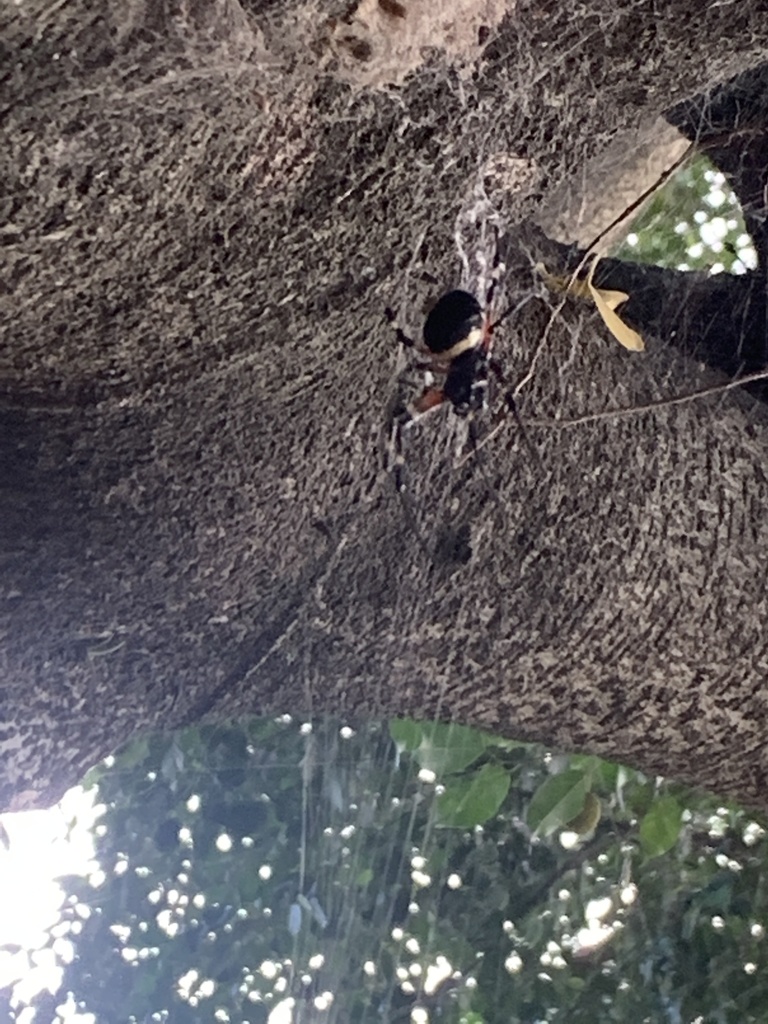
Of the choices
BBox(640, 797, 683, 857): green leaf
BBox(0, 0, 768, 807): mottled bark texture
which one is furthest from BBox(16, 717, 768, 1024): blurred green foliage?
BBox(0, 0, 768, 807): mottled bark texture

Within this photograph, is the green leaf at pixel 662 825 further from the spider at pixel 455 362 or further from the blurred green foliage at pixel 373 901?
the spider at pixel 455 362

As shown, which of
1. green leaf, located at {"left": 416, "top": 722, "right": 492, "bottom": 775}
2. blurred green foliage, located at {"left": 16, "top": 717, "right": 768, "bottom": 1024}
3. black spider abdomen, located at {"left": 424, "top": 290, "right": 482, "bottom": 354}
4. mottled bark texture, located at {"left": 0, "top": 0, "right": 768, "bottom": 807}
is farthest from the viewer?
blurred green foliage, located at {"left": 16, "top": 717, "right": 768, "bottom": 1024}

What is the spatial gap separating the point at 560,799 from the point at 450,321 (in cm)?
66

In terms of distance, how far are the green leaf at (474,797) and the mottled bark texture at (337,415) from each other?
1.01ft

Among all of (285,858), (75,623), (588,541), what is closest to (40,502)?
(75,623)

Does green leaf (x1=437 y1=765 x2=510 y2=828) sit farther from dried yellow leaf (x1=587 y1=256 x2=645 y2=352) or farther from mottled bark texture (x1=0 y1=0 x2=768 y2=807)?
dried yellow leaf (x1=587 y1=256 x2=645 y2=352)

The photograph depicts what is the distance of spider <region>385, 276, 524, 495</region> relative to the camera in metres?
0.60

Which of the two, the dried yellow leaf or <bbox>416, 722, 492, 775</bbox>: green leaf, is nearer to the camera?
Answer: the dried yellow leaf

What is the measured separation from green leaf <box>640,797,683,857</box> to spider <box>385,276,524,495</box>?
0.64 meters

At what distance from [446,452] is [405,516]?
51 millimetres

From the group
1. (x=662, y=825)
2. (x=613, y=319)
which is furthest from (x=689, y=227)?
(x=613, y=319)

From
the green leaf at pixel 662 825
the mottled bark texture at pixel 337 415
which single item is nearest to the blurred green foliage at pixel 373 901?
the green leaf at pixel 662 825

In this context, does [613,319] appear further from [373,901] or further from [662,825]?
[373,901]

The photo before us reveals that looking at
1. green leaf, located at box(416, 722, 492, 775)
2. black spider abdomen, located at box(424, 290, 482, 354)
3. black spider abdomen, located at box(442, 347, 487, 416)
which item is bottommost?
green leaf, located at box(416, 722, 492, 775)
